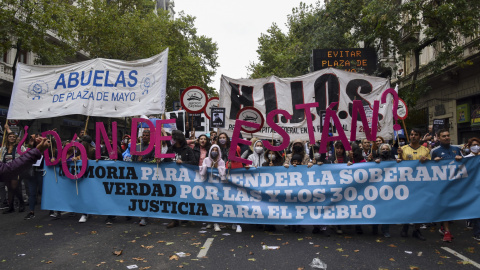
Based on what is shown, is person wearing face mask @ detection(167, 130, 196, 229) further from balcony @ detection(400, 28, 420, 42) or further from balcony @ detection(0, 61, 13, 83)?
balcony @ detection(0, 61, 13, 83)

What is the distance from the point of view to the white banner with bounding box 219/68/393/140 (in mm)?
7594

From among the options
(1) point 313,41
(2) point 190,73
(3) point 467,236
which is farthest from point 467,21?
(2) point 190,73

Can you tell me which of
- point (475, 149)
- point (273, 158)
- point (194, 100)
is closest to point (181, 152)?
point (273, 158)

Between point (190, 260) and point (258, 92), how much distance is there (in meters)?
3.98

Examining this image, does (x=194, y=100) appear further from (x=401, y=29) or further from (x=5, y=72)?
(x=5, y=72)

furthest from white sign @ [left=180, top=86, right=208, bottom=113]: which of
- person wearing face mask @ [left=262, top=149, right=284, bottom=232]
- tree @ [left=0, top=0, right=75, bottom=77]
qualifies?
tree @ [left=0, top=0, right=75, bottom=77]

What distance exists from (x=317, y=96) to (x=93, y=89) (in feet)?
14.8

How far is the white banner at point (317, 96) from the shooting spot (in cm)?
759

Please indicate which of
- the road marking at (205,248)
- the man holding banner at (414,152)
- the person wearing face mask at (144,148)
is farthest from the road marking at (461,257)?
the person wearing face mask at (144,148)

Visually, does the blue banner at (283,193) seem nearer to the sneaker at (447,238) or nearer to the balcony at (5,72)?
the sneaker at (447,238)

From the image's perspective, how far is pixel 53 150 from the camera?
320 inches

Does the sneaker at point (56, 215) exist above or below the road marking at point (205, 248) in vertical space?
above

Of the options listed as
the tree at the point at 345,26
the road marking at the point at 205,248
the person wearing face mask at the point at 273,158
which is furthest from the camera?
the tree at the point at 345,26

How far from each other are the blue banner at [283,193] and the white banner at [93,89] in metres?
1.12
